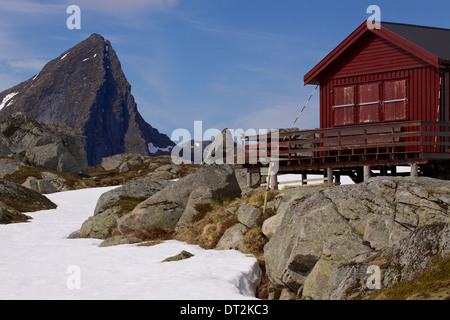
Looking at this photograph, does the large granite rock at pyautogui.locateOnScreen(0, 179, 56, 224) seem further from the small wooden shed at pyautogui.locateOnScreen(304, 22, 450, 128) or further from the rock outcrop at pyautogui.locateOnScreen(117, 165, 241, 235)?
the small wooden shed at pyautogui.locateOnScreen(304, 22, 450, 128)

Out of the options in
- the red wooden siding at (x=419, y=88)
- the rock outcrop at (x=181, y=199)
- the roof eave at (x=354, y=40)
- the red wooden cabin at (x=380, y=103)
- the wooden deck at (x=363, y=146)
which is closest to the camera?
the rock outcrop at (x=181, y=199)

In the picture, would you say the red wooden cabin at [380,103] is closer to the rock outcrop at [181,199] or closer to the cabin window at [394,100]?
the cabin window at [394,100]

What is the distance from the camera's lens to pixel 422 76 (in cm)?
2620

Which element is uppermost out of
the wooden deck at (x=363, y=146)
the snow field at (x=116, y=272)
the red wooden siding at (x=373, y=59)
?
the red wooden siding at (x=373, y=59)

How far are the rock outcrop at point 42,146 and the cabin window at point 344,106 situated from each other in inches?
1545

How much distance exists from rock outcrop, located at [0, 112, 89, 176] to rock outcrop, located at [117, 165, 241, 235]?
3837cm

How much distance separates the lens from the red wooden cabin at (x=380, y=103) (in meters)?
25.4

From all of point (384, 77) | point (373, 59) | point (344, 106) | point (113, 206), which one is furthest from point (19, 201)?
point (384, 77)

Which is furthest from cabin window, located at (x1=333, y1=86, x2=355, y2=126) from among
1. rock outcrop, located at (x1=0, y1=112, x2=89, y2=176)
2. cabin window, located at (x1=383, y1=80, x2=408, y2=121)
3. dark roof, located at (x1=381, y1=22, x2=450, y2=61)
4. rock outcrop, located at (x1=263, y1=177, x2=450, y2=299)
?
rock outcrop, located at (x1=0, y1=112, x2=89, y2=176)

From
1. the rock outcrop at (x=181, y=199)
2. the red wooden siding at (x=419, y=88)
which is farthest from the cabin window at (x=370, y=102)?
the rock outcrop at (x=181, y=199)

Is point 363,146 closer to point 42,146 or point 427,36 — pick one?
point 427,36

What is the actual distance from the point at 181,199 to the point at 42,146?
134 feet

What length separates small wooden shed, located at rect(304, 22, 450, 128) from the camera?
26.0m
